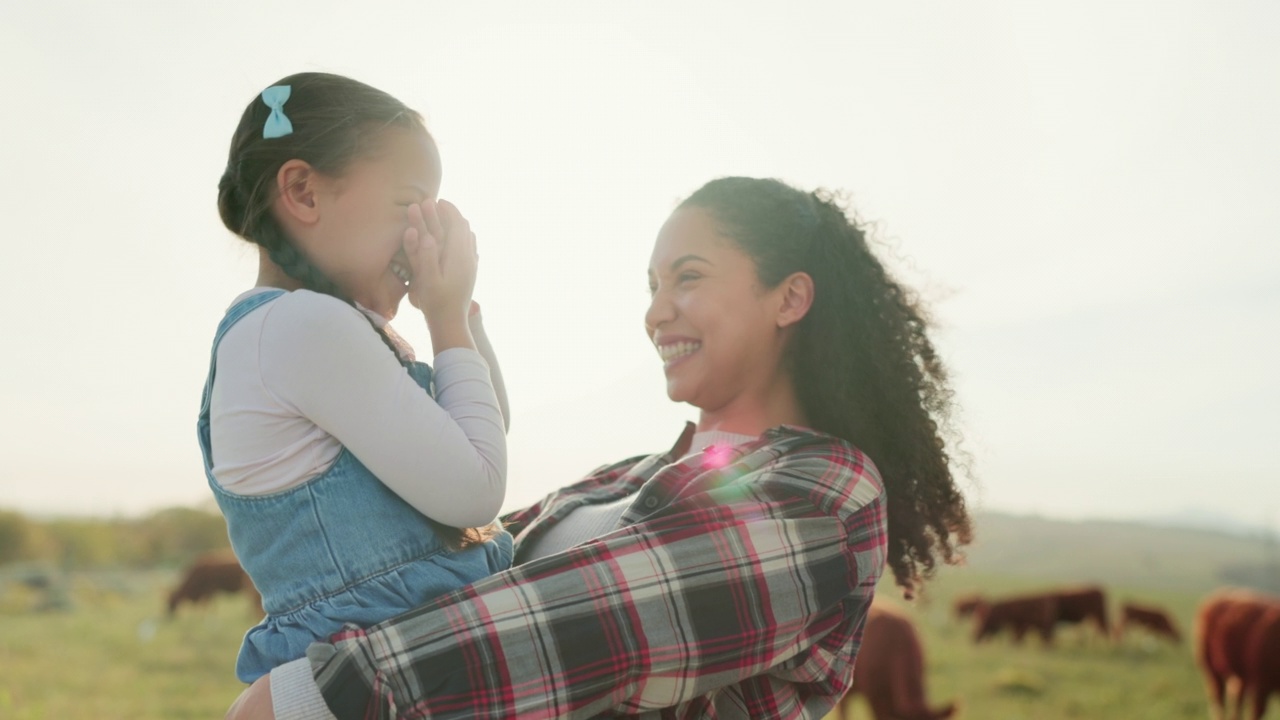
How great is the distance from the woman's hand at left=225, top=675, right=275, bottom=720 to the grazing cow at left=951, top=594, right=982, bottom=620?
509 inches

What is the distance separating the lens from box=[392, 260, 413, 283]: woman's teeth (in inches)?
64.9

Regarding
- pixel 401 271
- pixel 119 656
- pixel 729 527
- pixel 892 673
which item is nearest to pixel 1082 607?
pixel 892 673

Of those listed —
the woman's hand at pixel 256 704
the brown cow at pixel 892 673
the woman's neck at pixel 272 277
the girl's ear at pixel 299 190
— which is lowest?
the brown cow at pixel 892 673

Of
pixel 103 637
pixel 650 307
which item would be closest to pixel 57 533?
pixel 103 637

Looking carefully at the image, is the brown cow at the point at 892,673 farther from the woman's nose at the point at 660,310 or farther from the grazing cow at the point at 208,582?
the grazing cow at the point at 208,582

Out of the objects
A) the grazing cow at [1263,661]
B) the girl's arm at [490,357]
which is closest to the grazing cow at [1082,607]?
the grazing cow at [1263,661]

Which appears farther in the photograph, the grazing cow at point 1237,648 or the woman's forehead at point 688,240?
the grazing cow at point 1237,648

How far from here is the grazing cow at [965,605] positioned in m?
13.0

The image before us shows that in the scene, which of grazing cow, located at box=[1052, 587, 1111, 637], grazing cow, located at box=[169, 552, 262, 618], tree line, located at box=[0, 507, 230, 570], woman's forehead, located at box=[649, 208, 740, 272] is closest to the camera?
woman's forehead, located at box=[649, 208, 740, 272]

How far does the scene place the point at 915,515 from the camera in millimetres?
2273

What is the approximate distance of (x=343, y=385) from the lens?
4.61 feet

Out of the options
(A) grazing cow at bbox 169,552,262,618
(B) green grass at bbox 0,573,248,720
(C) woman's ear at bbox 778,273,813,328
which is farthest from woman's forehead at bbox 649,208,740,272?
(A) grazing cow at bbox 169,552,262,618

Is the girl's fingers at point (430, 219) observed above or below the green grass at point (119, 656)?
above

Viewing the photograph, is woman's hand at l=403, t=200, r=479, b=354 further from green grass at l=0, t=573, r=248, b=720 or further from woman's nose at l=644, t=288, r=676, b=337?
green grass at l=0, t=573, r=248, b=720
